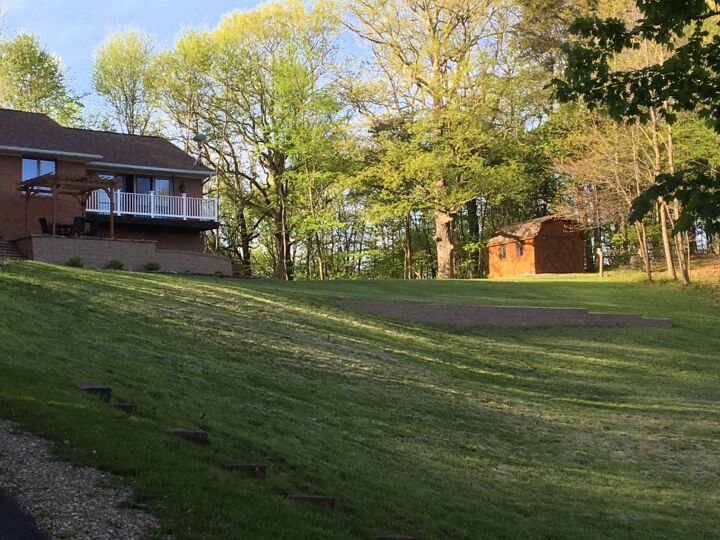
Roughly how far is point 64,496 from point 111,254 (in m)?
22.0

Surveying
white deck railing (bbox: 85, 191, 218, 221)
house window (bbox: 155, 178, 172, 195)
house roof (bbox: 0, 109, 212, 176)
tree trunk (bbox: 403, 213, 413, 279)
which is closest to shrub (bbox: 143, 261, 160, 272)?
white deck railing (bbox: 85, 191, 218, 221)

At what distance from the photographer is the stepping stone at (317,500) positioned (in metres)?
7.48

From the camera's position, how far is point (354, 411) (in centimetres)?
1347

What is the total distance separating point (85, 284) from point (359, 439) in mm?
10413

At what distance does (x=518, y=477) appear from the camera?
450 inches

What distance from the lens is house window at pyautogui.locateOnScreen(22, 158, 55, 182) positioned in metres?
30.9

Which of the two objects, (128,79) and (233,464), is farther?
(128,79)

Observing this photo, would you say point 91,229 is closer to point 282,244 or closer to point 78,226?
point 78,226

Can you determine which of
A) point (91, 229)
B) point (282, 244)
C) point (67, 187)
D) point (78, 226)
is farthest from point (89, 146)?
point (282, 244)

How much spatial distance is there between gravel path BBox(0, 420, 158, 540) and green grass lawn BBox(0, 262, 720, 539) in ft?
0.65

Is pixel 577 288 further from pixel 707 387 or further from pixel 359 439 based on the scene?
pixel 359 439

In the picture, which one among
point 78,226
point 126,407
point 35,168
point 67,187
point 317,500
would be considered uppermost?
point 35,168

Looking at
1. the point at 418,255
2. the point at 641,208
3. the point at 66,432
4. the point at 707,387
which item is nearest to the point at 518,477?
the point at 641,208

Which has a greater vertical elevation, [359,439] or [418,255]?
[418,255]
